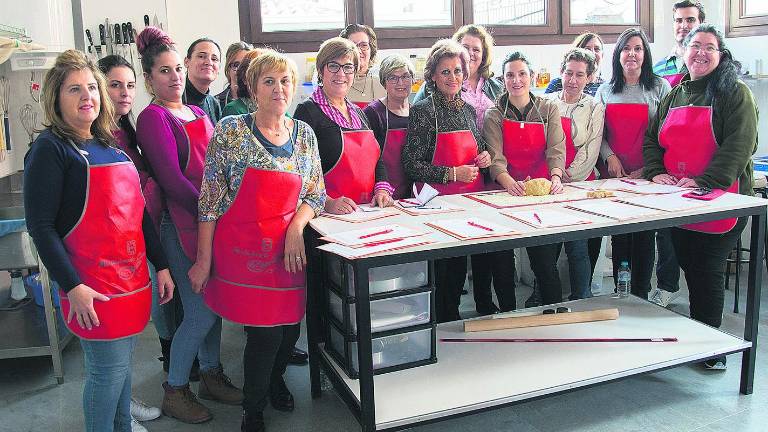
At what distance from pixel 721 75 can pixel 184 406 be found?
2607mm

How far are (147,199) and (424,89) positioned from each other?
1.47 meters

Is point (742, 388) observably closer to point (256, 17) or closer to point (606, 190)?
point (606, 190)

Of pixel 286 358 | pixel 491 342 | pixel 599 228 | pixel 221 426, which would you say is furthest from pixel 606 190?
pixel 221 426

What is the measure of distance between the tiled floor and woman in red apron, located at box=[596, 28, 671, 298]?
2.24 ft

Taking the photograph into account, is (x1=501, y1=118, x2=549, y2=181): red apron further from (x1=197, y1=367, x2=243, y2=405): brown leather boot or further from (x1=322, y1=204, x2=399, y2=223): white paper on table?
(x1=197, y1=367, x2=243, y2=405): brown leather boot

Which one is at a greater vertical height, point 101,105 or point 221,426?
point 101,105

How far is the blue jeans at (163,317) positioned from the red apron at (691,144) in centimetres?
225

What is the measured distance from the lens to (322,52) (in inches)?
104

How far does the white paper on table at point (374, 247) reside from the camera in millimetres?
2049

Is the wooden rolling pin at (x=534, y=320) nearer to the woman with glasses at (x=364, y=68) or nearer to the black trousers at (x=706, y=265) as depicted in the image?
the black trousers at (x=706, y=265)

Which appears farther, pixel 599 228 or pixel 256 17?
pixel 256 17

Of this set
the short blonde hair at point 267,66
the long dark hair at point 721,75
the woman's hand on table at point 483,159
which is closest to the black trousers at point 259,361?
the short blonde hair at point 267,66

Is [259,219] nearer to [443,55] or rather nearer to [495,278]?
[443,55]

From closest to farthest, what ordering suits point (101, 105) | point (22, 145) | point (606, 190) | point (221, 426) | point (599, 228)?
1. point (101, 105)
2. point (599, 228)
3. point (221, 426)
4. point (606, 190)
5. point (22, 145)
